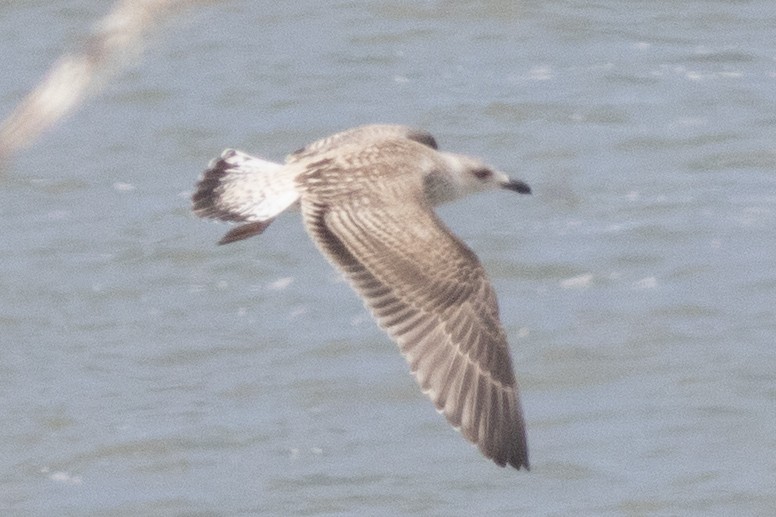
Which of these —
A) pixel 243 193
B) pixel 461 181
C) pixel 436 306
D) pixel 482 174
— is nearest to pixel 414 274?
pixel 436 306

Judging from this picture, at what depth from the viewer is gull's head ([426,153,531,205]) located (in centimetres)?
443

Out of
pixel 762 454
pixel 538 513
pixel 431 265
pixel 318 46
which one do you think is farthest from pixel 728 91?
pixel 431 265

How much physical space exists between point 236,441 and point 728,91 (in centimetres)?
402

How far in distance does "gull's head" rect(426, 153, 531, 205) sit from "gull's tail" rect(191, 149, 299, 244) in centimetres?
42

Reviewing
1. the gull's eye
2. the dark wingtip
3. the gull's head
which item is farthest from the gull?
the dark wingtip

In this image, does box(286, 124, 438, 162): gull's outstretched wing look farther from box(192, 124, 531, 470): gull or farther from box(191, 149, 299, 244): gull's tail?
box(192, 124, 531, 470): gull

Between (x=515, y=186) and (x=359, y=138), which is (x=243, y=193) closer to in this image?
(x=359, y=138)

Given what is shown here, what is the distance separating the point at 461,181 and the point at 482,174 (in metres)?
0.14

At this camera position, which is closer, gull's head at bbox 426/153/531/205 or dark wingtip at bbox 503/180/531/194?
gull's head at bbox 426/153/531/205

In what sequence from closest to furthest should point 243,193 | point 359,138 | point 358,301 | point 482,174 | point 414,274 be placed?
point 414,274 → point 243,193 → point 359,138 → point 482,174 → point 358,301

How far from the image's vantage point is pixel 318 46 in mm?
9344

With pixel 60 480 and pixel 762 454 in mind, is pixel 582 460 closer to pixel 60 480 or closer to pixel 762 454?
pixel 762 454

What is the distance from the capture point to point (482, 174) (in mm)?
4715

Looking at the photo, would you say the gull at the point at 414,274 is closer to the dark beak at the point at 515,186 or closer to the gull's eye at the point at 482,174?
the gull's eye at the point at 482,174
